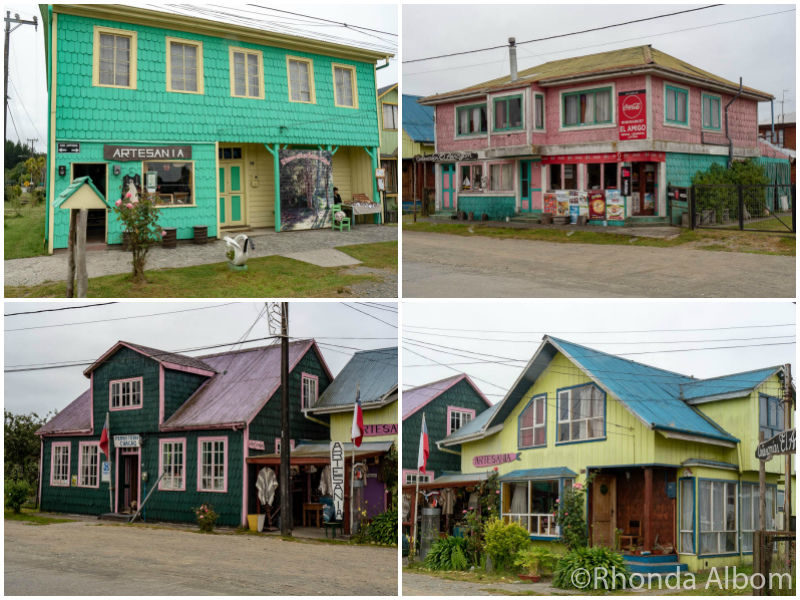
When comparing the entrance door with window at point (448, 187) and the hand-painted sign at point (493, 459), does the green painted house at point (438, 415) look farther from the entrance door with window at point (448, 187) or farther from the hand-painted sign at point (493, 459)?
the entrance door with window at point (448, 187)

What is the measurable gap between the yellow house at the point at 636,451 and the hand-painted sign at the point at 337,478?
1.41 metres

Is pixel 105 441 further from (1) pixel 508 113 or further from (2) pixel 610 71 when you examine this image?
(1) pixel 508 113

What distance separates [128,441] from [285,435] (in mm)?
2337

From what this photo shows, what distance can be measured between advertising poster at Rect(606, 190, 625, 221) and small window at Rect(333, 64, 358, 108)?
22.3 ft

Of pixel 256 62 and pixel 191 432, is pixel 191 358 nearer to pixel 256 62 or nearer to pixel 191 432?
pixel 191 432

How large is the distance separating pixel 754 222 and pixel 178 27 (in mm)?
13774

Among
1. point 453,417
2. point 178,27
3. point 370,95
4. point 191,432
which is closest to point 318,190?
point 370,95

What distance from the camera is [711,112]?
21.0 m

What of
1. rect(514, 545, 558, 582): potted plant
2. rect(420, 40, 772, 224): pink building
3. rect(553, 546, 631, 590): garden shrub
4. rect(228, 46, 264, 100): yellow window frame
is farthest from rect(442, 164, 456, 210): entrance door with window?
rect(553, 546, 631, 590): garden shrub

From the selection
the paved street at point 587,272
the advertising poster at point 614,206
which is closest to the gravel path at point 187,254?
the paved street at point 587,272

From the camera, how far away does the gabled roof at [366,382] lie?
1007cm

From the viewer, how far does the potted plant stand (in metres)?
9.59


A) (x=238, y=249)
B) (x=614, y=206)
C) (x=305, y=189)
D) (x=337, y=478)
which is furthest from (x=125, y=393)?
(x=614, y=206)

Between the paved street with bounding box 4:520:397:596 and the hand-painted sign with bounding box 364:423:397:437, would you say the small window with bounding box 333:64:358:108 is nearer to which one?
the hand-painted sign with bounding box 364:423:397:437
